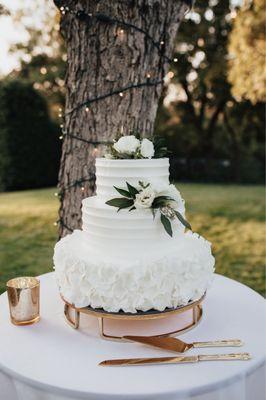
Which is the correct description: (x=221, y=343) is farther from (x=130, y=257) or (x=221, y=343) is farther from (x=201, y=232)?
(x=201, y=232)

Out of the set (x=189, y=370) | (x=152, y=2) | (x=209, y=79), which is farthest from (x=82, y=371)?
(x=209, y=79)

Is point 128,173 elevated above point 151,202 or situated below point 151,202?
above

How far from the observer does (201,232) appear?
24.3 ft

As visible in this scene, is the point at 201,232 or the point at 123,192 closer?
the point at 123,192

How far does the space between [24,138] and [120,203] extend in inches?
487

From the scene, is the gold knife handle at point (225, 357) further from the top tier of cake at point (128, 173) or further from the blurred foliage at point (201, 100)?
the blurred foliage at point (201, 100)

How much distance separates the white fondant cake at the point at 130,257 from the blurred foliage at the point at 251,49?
23.7 ft

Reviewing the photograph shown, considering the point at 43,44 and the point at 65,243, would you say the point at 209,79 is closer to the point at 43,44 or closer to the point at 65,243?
the point at 43,44

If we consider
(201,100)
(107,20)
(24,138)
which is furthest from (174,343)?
(201,100)

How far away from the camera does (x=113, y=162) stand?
1.92 meters

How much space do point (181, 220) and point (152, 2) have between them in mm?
1608

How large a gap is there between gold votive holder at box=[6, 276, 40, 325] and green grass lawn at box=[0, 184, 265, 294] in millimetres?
3321

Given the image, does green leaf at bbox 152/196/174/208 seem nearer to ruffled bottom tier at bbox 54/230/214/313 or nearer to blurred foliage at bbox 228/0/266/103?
ruffled bottom tier at bbox 54/230/214/313

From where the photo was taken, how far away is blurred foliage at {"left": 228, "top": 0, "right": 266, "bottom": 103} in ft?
27.1
